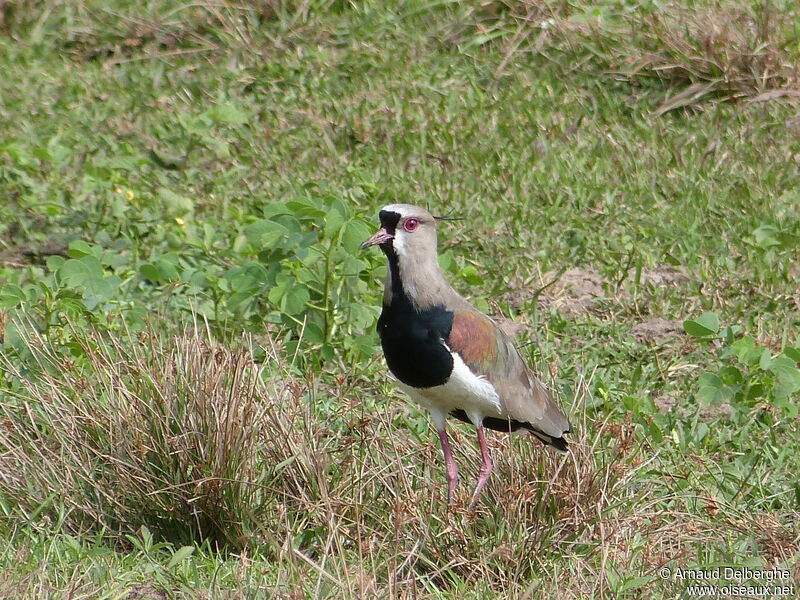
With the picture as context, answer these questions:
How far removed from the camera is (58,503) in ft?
13.0

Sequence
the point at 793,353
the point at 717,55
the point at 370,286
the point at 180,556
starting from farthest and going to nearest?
the point at 717,55, the point at 370,286, the point at 793,353, the point at 180,556

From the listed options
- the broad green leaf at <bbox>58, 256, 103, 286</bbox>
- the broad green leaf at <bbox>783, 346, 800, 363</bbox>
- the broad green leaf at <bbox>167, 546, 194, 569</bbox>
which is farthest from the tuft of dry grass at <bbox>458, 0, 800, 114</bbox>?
the broad green leaf at <bbox>167, 546, 194, 569</bbox>

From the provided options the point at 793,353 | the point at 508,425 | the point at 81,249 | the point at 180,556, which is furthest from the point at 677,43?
the point at 180,556

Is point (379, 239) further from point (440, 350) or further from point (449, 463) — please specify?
point (449, 463)

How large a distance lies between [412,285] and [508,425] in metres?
0.59

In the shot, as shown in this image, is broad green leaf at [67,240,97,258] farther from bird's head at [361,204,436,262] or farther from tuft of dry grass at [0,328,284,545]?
bird's head at [361,204,436,262]

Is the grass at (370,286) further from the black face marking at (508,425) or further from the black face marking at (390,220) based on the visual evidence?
the black face marking at (390,220)

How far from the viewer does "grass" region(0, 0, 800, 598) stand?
3828 millimetres

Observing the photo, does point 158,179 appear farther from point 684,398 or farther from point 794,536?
point 794,536

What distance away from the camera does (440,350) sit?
12.8 ft

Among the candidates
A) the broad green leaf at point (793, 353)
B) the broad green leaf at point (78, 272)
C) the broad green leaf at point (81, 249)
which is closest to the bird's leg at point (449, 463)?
the broad green leaf at point (793, 353)

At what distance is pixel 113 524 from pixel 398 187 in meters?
3.01

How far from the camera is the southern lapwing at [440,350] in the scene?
3.91m

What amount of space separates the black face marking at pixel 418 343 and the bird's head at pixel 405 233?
0.45 feet
